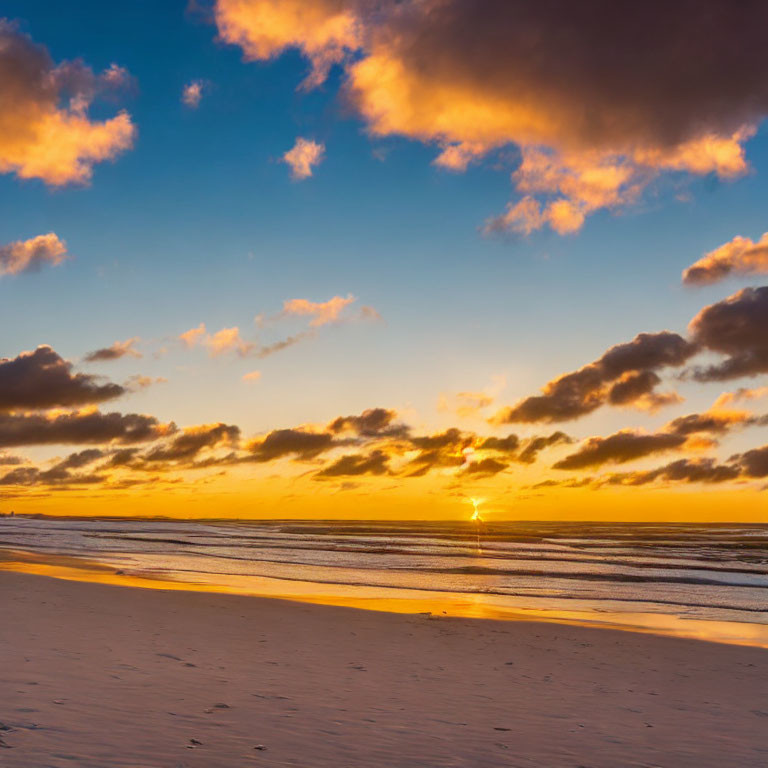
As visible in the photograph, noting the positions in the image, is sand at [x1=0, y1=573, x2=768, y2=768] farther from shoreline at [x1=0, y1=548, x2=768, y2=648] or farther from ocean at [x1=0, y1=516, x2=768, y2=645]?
ocean at [x1=0, y1=516, x2=768, y2=645]

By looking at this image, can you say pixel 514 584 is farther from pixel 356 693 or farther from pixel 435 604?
pixel 356 693

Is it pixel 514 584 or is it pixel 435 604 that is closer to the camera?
pixel 435 604

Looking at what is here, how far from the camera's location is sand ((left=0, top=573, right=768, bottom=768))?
7.24 meters

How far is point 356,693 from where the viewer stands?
33.1 ft

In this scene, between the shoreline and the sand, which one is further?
the shoreline

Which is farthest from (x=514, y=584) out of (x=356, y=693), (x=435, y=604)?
(x=356, y=693)

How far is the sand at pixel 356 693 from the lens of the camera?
724cm

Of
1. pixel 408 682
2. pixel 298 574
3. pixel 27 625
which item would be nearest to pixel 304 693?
pixel 408 682

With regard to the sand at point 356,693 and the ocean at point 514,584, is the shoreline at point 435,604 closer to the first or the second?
the ocean at point 514,584

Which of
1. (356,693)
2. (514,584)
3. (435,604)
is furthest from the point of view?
(514,584)

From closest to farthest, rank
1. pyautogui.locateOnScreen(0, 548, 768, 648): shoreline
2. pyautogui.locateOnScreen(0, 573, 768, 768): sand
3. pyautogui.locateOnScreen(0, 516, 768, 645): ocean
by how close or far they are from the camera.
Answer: pyautogui.locateOnScreen(0, 573, 768, 768): sand → pyautogui.locateOnScreen(0, 548, 768, 648): shoreline → pyautogui.locateOnScreen(0, 516, 768, 645): ocean

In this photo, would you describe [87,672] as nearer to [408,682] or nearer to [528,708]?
[408,682]

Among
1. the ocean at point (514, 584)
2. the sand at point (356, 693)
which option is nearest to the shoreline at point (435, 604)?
the ocean at point (514, 584)

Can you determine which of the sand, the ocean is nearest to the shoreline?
the ocean
